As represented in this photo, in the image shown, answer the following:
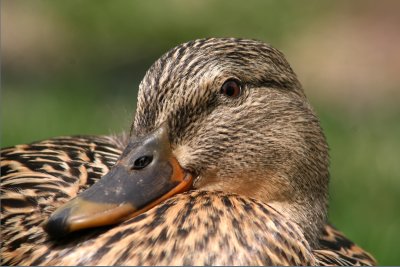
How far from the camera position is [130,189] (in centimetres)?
292

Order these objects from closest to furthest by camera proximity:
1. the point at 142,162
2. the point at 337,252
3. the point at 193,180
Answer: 1. the point at 142,162
2. the point at 193,180
3. the point at 337,252

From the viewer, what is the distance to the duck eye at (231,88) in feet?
10.4

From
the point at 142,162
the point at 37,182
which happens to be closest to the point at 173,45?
the point at 37,182

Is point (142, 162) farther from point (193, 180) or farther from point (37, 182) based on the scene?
point (37, 182)

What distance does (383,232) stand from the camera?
505 centimetres

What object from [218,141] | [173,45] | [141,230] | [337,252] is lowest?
[337,252]

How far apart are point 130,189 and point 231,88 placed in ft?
1.77

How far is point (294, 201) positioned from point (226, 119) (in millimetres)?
428

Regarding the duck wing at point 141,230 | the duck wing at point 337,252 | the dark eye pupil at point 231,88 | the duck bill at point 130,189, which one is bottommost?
the duck wing at point 337,252

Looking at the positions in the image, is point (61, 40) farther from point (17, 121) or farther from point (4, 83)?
point (17, 121)

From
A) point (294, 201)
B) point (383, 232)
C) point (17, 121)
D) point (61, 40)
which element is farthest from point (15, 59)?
point (294, 201)

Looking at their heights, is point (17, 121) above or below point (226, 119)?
below

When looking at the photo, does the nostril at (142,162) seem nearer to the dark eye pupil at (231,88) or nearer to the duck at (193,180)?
the duck at (193,180)

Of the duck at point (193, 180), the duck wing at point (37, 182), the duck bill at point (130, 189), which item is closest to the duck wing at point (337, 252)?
the duck at point (193, 180)
